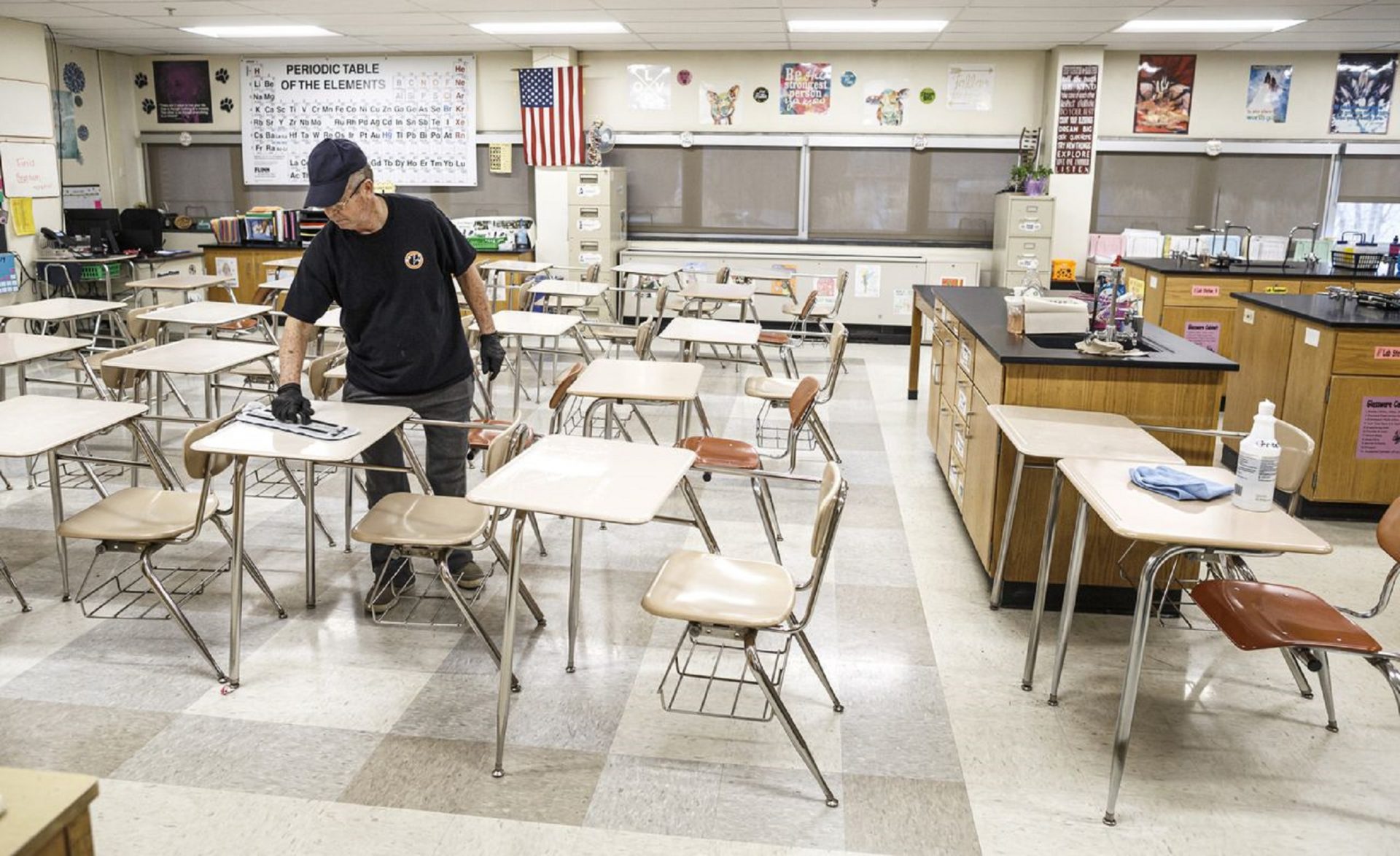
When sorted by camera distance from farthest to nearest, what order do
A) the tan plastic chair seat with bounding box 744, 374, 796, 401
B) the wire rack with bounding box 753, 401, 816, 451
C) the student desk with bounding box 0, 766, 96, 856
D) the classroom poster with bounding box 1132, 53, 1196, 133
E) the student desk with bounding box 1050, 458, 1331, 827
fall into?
the classroom poster with bounding box 1132, 53, 1196, 133
the wire rack with bounding box 753, 401, 816, 451
the tan plastic chair seat with bounding box 744, 374, 796, 401
the student desk with bounding box 1050, 458, 1331, 827
the student desk with bounding box 0, 766, 96, 856

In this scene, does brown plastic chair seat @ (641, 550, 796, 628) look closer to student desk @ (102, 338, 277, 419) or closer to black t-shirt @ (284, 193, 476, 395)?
black t-shirt @ (284, 193, 476, 395)

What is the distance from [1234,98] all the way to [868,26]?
353 cm

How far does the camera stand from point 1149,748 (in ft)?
8.84

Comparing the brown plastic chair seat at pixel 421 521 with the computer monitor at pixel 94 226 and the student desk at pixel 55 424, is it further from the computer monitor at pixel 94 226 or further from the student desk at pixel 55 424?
the computer monitor at pixel 94 226

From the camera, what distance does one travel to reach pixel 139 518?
3.10 metres

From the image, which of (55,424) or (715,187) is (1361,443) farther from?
(715,187)

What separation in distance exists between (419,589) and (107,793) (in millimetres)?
1321

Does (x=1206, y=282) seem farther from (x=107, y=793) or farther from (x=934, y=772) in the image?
(x=107, y=793)

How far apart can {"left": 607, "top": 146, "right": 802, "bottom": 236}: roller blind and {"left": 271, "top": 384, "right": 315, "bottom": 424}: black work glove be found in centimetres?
705

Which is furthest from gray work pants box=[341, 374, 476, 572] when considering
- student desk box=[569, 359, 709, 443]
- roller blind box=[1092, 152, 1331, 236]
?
roller blind box=[1092, 152, 1331, 236]

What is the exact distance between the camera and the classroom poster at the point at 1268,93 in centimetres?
855

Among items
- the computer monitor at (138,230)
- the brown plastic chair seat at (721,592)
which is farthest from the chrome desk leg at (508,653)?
the computer monitor at (138,230)

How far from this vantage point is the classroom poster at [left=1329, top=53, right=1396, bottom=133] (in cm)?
847

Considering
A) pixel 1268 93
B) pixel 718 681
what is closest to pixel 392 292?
pixel 718 681
